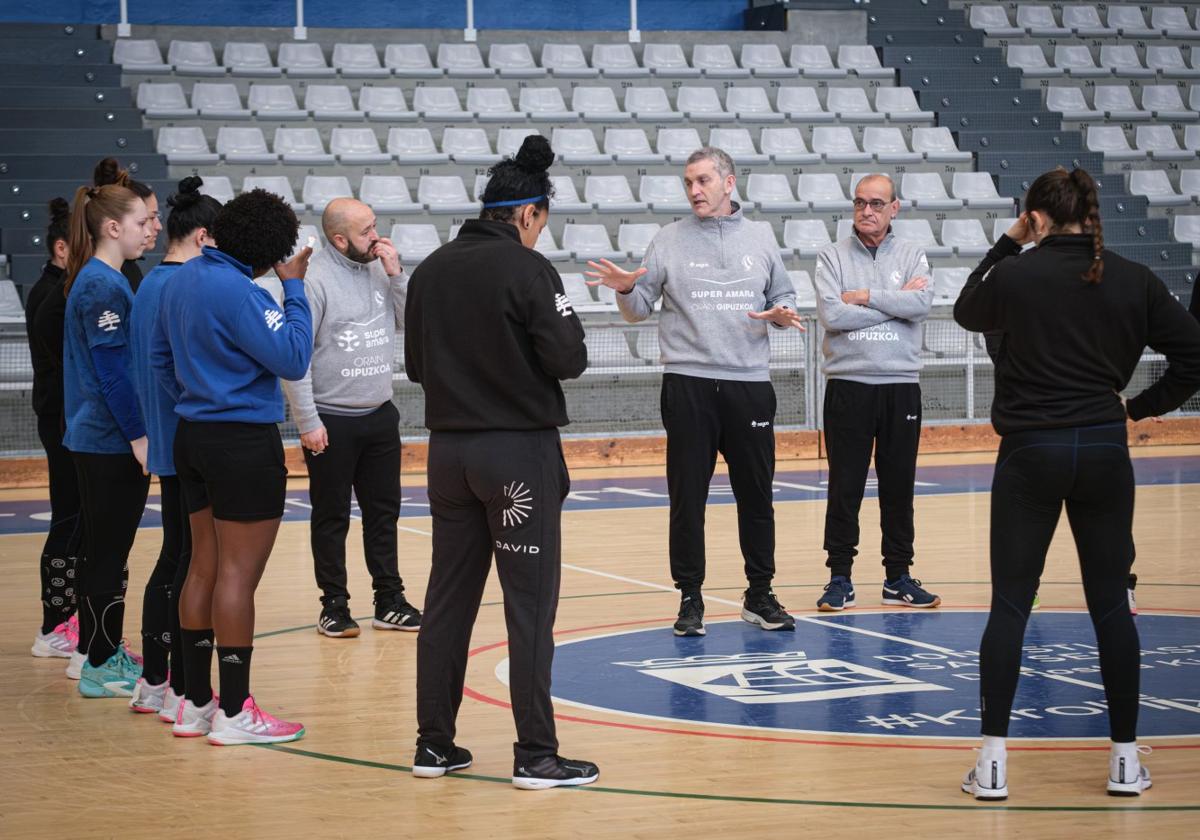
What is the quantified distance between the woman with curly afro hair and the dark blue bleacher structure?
8.50m

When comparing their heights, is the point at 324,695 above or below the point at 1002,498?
below

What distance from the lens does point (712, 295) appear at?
706 cm

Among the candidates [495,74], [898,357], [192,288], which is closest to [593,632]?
[898,357]

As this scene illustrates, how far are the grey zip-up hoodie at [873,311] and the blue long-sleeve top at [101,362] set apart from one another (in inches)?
133

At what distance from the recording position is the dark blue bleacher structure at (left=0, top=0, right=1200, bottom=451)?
601 inches

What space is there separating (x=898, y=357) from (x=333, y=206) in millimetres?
2793

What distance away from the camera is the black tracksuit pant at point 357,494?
726cm

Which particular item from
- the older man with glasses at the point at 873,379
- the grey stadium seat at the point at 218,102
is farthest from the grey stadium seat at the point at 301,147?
the older man with glasses at the point at 873,379

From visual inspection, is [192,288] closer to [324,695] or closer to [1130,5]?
[324,695]

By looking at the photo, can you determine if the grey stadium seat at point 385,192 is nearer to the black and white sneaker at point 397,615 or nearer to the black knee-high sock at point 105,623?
the black and white sneaker at point 397,615

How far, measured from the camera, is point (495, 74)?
1778cm

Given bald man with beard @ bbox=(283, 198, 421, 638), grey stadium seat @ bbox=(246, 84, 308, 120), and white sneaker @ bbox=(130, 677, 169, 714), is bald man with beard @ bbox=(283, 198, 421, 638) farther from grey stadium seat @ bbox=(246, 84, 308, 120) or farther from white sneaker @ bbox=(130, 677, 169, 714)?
grey stadium seat @ bbox=(246, 84, 308, 120)

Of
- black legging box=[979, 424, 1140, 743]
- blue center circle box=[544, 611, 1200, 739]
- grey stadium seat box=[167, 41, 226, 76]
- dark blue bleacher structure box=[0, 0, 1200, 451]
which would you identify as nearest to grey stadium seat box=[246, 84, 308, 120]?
dark blue bleacher structure box=[0, 0, 1200, 451]

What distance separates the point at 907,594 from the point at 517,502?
353cm
